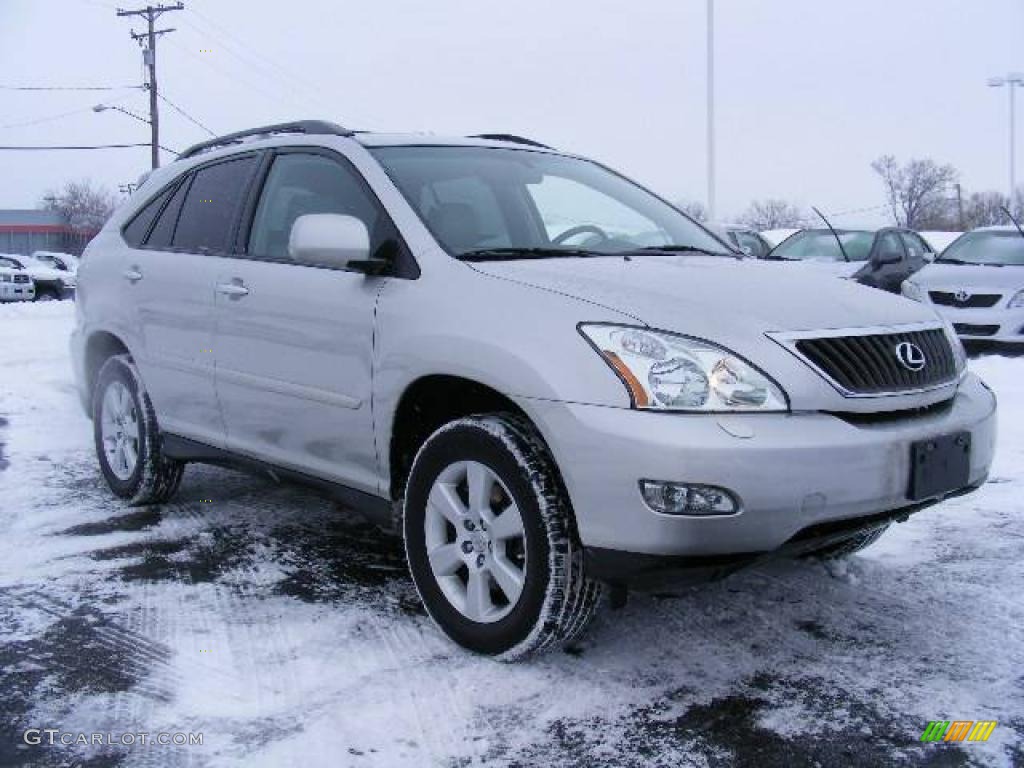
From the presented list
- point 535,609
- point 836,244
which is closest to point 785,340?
point 535,609

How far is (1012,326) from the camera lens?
10.8 m

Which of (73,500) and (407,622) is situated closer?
(407,622)

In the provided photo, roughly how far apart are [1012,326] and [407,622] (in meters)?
9.21

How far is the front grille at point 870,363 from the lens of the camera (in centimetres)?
290

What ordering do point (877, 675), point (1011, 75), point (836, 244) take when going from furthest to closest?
1. point (1011, 75)
2. point (836, 244)
3. point (877, 675)

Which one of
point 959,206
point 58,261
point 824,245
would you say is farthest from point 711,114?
point 959,206

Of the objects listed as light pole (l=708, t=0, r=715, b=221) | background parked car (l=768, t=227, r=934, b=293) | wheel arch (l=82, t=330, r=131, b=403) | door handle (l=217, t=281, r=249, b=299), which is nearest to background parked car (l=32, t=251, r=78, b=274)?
light pole (l=708, t=0, r=715, b=221)

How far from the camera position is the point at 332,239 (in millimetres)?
3428

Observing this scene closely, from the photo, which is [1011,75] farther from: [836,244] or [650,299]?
[650,299]

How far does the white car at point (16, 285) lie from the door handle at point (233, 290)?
23.8 m

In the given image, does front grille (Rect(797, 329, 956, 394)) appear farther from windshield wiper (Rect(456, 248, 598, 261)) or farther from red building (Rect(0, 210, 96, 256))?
red building (Rect(0, 210, 96, 256))

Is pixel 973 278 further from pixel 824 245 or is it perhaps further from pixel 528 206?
pixel 528 206

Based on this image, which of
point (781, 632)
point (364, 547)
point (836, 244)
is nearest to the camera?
point (781, 632)

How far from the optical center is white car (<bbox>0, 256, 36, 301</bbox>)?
2544cm
